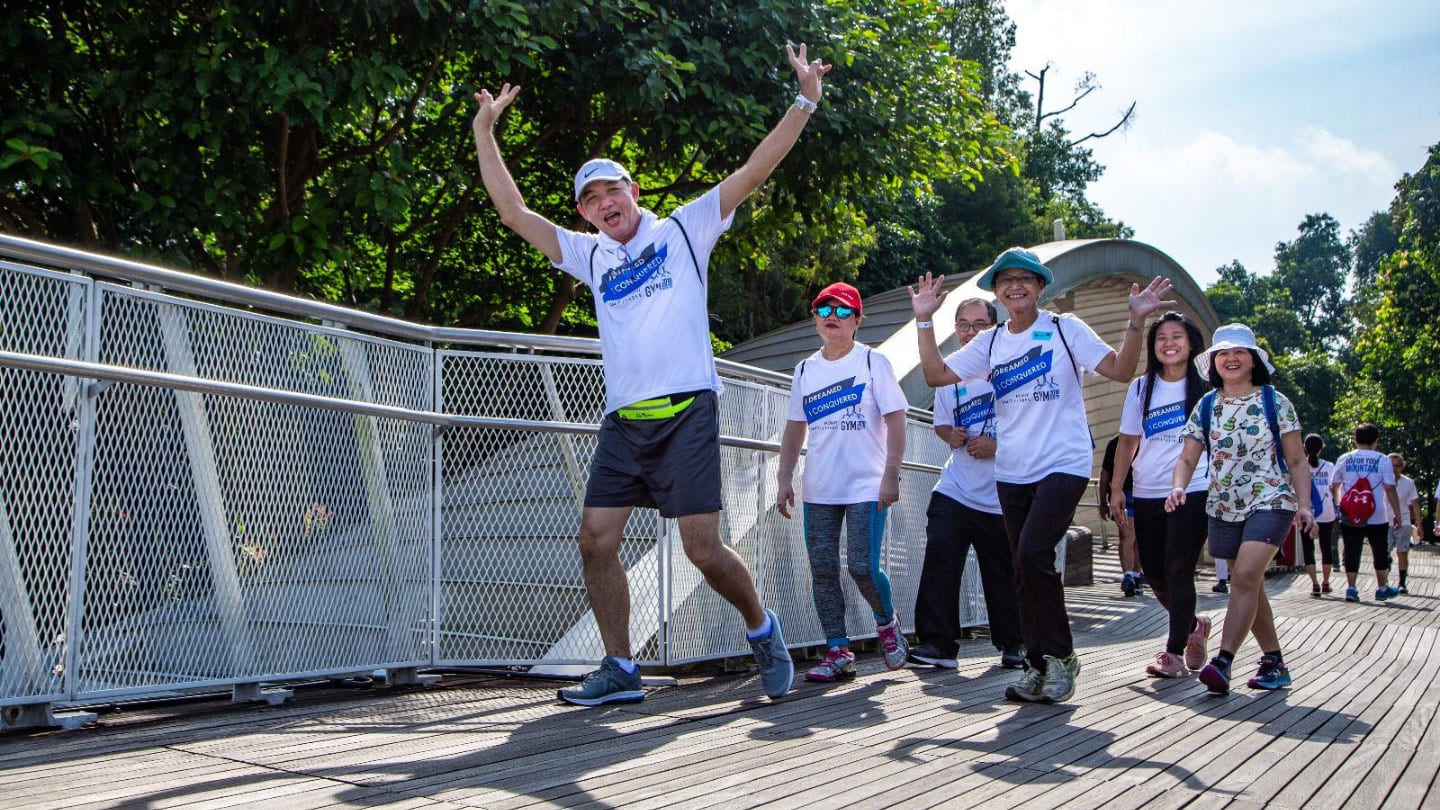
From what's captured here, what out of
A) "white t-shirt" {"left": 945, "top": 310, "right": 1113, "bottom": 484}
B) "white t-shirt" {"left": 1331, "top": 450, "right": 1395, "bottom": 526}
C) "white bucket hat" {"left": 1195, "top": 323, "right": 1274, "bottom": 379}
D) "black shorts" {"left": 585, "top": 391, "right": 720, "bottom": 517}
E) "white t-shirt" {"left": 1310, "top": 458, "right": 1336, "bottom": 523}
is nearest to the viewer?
"black shorts" {"left": 585, "top": 391, "right": 720, "bottom": 517}

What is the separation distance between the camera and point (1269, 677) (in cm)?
619

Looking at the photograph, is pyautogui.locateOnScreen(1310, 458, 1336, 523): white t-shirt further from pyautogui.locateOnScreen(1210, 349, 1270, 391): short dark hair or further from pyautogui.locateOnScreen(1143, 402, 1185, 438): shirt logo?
pyautogui.locateOnScreen(1210, 349, 1270, 391): short dark hair

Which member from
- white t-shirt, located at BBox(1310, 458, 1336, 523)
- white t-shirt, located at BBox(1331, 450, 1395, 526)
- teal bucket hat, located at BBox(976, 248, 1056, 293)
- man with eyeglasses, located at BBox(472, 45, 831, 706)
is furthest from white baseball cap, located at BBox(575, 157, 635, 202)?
white t-shirt, located at BBox(1310, 458, 1336, 523)

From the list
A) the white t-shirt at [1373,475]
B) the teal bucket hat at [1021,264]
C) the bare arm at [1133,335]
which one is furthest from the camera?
the white t-shirt at [1373,475]

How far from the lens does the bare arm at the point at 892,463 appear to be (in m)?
6.25

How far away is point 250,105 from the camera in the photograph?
9000 millimetres

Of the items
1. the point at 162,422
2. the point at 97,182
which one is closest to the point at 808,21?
the point at 97,182

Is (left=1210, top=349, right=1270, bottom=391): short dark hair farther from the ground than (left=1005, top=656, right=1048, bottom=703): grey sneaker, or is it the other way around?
(left=1210, top=349, right=1270, bottom=391): short dark hair

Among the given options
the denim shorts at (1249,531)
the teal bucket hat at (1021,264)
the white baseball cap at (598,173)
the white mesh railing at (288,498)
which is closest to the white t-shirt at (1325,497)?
the denim shorts at (1249,531)

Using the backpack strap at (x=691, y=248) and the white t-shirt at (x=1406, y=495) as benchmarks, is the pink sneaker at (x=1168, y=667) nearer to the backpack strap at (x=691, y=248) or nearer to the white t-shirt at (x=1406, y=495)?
the backpack strap at (x=691, y=248)

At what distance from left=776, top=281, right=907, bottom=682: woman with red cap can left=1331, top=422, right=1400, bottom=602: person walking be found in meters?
9.15

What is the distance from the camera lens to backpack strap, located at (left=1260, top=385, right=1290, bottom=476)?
19.7 feet

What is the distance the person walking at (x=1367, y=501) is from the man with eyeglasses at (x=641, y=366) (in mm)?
10850

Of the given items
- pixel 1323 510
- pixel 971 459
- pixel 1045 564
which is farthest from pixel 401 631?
pixel 1323 510
